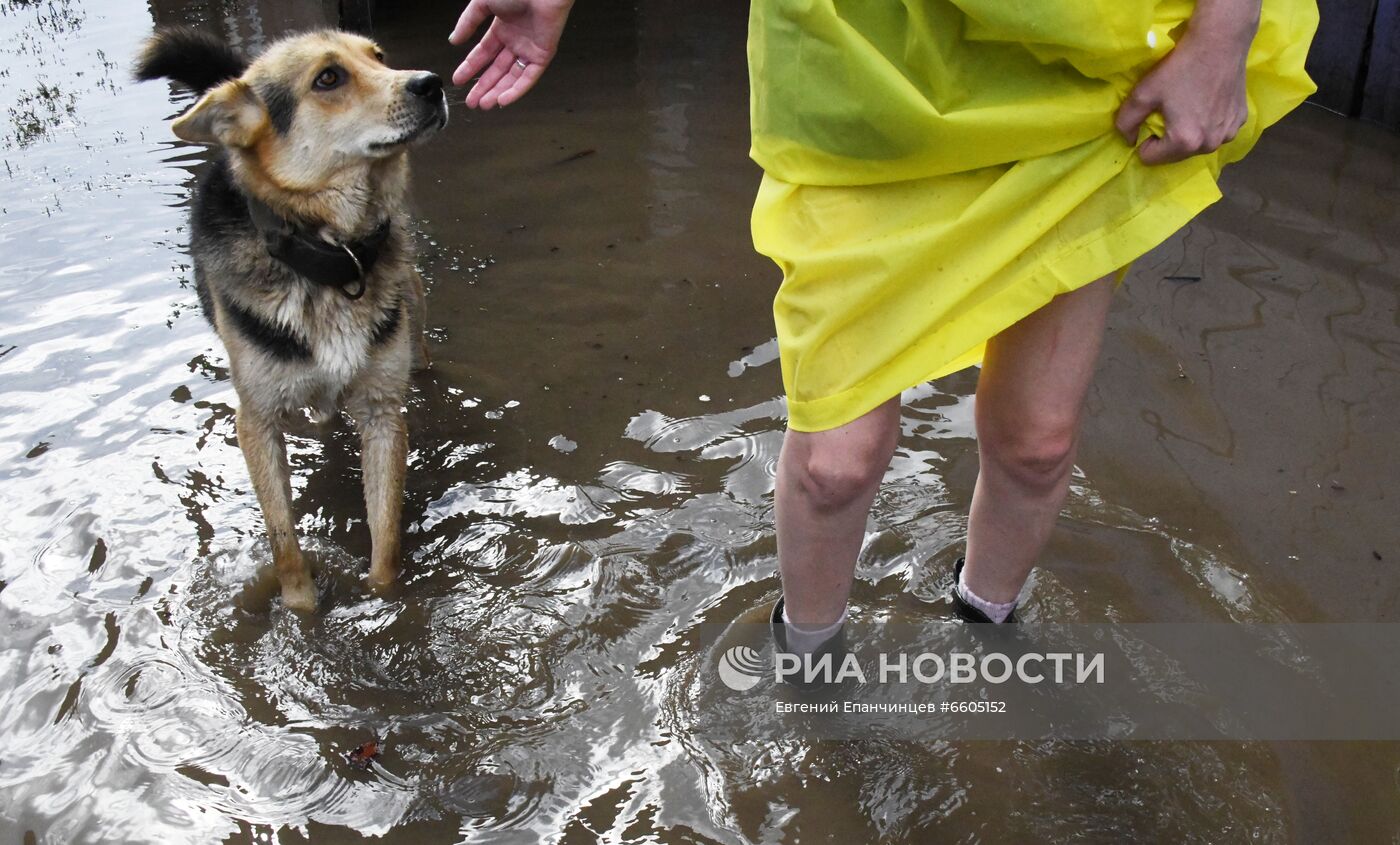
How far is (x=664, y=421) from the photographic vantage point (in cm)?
344

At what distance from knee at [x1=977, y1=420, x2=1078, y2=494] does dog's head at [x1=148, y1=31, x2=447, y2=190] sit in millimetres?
1690

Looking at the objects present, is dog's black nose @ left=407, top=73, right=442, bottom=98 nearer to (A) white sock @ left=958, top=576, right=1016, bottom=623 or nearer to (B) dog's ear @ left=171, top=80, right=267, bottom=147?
(B) dog's ear @ left=171, top=80, right=267, bottom=147

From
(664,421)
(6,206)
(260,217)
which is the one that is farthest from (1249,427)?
(6,206)

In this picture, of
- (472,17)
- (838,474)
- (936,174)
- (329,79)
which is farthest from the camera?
(329,79)

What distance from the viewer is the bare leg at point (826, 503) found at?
1.97 meters

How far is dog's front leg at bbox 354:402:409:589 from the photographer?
2.90 metres

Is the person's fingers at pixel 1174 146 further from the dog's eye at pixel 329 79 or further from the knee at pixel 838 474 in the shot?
the dog's eye at pixel 329 79

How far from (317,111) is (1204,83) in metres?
2.09

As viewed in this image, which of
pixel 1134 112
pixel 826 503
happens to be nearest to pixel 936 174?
pixel 1134 112

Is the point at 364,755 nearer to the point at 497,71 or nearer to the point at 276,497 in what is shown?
the point at 276,497

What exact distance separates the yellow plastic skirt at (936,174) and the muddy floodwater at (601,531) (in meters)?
0.88

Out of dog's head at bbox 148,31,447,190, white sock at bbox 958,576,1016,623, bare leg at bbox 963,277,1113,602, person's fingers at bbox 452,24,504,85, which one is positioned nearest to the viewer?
bare leg at bbox 963,277,1113,602

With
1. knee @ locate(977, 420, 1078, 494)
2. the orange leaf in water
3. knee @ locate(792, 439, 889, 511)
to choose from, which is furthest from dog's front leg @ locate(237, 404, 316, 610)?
knee @ locate(977, 420, 1078, 494)

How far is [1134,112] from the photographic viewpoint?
5.79 feet
